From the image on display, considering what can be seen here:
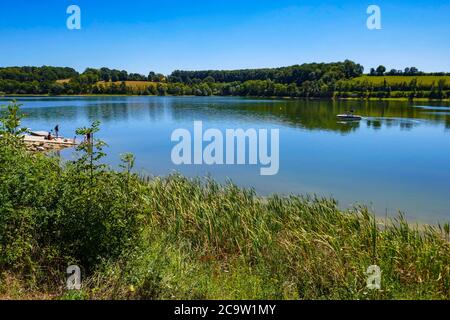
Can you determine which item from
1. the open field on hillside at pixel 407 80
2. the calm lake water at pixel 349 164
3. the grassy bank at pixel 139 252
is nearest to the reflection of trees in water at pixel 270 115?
the calm lake water at pixel 349 164

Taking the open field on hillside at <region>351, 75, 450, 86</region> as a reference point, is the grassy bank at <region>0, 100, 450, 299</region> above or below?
below

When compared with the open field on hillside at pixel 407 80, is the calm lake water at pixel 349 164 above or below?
below

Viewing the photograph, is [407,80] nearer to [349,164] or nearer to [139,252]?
[349,164]

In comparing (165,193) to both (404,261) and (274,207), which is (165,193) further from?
(404,261)

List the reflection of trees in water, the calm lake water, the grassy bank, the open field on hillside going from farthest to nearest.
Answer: the open field on hillside
the reflection of trees in water
the calm lake water
the grassy bank

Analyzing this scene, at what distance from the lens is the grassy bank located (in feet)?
Answer: 24.0

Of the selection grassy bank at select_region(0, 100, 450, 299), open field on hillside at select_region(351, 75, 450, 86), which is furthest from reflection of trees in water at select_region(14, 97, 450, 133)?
open field on hillside at select_region(351, 75, 450, 86)

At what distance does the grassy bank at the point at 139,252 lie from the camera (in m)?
7.31

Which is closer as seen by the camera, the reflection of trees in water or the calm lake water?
the calm lake water

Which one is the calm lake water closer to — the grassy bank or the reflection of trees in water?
the grassy bank

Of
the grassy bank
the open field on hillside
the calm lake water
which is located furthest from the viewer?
the open field on hillside

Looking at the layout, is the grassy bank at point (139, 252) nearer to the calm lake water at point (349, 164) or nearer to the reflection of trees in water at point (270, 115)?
the calm lake water at point (349, 164)

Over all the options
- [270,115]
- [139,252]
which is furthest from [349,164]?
[270,115]

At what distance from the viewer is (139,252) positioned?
26.5ft
